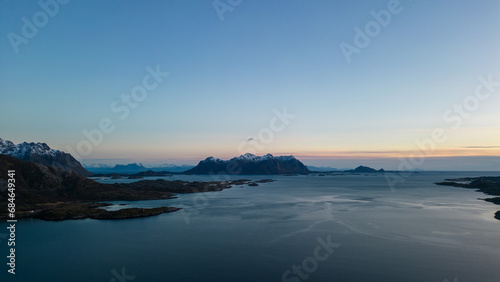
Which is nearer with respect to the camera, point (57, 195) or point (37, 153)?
point (57, 195)

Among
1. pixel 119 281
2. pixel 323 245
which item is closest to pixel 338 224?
pixel 323 245

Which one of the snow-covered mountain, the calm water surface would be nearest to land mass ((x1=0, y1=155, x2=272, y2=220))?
the calm water surface

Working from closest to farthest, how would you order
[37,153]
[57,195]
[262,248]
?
[262,248] → [57,195] → [37,153]

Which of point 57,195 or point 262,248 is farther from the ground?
point 57,195

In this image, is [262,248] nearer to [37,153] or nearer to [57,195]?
[57,195]

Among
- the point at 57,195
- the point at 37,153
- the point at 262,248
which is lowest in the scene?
the point at 262,248

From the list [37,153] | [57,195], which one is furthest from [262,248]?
[37,153]

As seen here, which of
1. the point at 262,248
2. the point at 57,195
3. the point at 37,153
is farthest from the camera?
the point at 37,153
